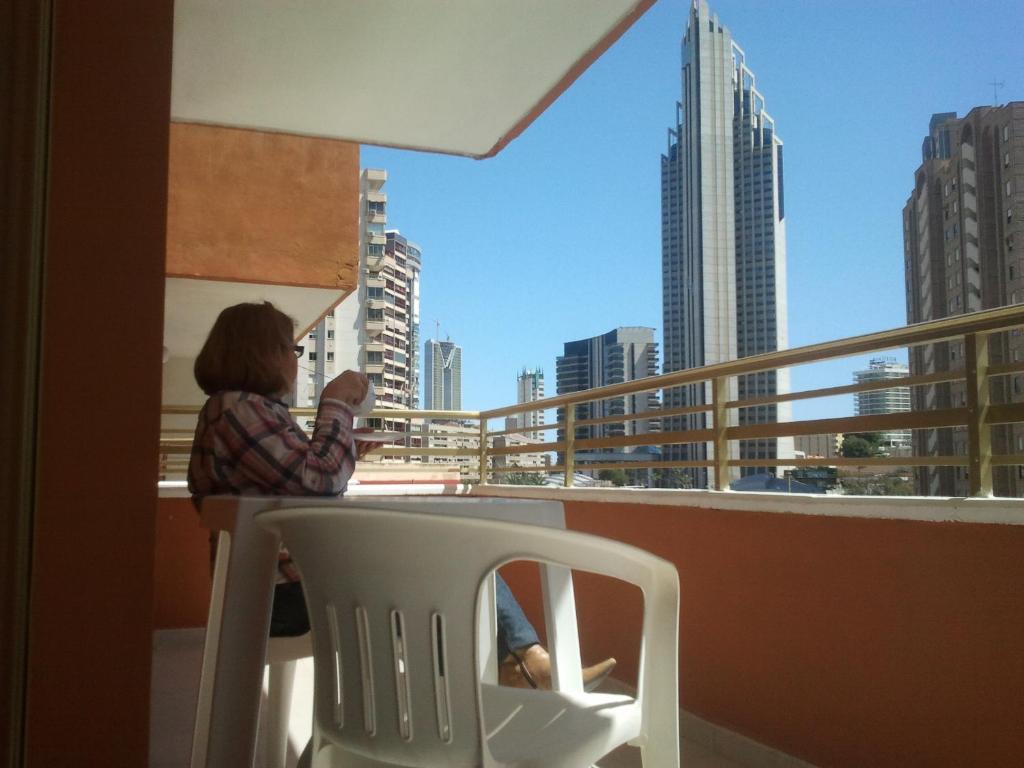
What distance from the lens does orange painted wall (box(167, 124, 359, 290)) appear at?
17.2ft

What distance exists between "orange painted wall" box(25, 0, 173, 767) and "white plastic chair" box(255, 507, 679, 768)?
27cm

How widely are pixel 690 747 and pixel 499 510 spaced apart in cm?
171

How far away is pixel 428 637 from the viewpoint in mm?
1028

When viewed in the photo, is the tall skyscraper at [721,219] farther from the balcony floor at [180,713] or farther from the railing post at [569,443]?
the balcony floor at [180,713]

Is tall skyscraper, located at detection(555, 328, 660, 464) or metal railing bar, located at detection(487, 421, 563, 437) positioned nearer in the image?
metal railing bar, located at detection(487, 421, 563, 437)

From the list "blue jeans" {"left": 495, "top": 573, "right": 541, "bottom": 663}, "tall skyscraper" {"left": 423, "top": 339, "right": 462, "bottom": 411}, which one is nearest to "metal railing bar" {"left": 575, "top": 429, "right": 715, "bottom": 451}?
"blue jeans" {"left": 495, "top": 573, "right": 541, "bottom": 663}

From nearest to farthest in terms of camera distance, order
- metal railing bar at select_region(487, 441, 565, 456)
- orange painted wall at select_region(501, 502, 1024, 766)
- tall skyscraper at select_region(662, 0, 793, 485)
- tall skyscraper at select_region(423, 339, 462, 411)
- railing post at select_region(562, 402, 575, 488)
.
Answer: orange painted wall at select_region(501, 502, 1024, 766) → railing post at select_region(562, 402, 575, 488) → metal railing bar at select_region(487, 441, 565, 456) → tall skyscraper at select_region(662, 0, 793, 485) → tall skyscraper at select_region(423, 339, 462, 411)

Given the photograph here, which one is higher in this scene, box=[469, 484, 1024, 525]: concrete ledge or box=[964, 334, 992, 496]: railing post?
box=[964, 334, 992, 496]: railing post

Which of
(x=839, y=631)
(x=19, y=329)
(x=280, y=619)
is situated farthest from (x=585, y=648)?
(x=19, y=329)

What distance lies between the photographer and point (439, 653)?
3.37 feet

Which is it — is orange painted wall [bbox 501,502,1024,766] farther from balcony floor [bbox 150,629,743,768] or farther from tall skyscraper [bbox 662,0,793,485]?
tall skyscraper [bbox 662,0,793,485]

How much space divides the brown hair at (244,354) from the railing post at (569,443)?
8.62ft

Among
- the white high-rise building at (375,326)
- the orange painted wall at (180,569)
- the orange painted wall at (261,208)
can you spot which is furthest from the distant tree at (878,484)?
the white high-rise building at (375,326)

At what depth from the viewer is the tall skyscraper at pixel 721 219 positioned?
185 feet
